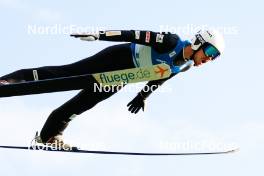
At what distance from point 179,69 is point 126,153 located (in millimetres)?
1628

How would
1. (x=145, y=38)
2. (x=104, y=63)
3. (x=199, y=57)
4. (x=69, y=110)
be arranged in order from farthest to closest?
(x=69, y=110) < (x=104, y=63) < (x=199, y=57) < (x=145, y=38)

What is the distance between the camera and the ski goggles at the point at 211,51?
1181 centimetres

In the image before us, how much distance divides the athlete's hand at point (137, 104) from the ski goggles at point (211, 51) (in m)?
1.53

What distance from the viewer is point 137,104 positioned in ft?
41.9

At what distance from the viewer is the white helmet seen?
11805 millimetres

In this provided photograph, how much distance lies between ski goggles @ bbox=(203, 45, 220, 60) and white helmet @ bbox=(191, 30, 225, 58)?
1.8 inches

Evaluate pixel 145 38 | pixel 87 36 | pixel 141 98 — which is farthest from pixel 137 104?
pixel 87 36

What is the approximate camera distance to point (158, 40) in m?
11.6

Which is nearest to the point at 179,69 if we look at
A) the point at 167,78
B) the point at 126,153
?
the point at 167,78

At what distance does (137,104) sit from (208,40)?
174cm

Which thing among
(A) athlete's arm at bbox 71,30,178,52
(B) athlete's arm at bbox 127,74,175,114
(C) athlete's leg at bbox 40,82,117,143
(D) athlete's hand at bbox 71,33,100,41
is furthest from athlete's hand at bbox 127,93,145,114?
(D) athlete's hand at bbox 71,33,100,41

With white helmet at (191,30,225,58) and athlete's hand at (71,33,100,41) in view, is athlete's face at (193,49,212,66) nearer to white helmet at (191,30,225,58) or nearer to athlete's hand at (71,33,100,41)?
white helmet at (191,30,225,58)

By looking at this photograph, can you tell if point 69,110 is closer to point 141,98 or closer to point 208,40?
point 141,98

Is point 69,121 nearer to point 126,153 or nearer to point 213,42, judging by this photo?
point 126,153
